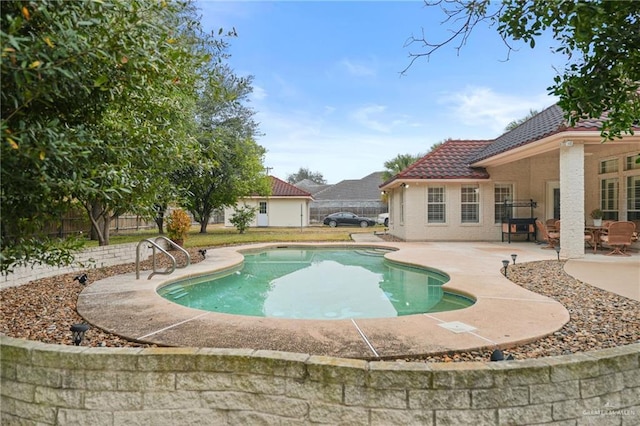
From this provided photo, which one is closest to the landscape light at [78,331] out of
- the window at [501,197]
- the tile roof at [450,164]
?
the tile roof at [450,164]

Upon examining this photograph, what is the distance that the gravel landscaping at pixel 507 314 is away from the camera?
12.3ft

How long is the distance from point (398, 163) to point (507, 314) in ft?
90.5

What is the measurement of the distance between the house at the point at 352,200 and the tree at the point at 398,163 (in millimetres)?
2294

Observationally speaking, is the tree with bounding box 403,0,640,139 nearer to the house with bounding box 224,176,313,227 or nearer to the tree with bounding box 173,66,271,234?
the tree with bounding box 173,66,271,234

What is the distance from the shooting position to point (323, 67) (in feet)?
58.2

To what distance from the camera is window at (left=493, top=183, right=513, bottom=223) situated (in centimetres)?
1560

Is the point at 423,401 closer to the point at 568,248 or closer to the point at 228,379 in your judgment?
the point at 228,379

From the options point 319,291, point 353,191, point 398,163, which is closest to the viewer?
point 319,291

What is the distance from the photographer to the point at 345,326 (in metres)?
4.28

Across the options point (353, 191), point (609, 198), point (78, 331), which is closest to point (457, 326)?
point (78, 331)

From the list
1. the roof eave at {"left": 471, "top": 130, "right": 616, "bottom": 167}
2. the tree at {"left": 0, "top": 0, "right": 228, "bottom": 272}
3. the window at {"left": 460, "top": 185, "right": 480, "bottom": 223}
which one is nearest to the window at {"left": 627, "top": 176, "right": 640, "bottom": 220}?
the roof eave at {"left": 471, "top": 130, "right": 616, "bottom": 167}

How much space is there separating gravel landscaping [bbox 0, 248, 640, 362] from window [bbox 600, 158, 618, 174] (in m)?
7.20

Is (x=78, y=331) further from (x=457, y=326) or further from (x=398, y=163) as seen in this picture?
(x=398, y=163)

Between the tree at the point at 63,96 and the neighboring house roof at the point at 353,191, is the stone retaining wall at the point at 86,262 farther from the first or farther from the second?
the neighboring house roof at the point at 353,191
